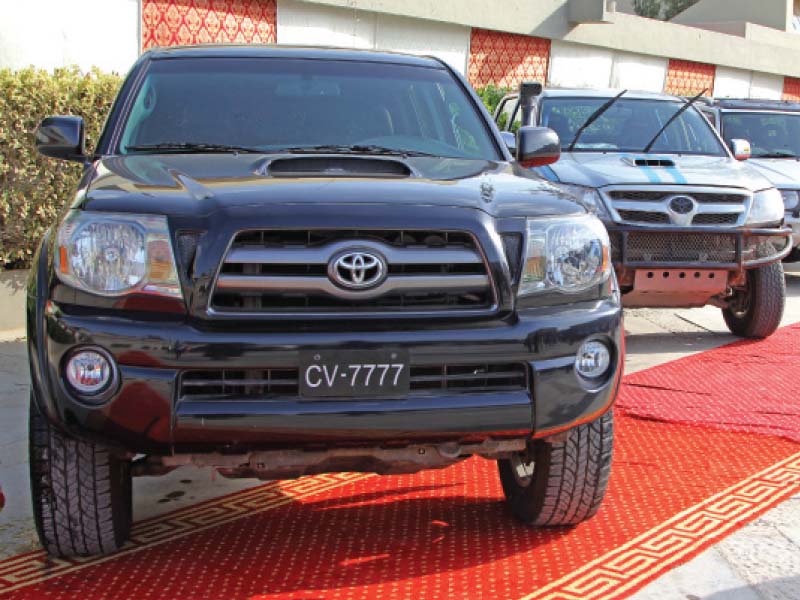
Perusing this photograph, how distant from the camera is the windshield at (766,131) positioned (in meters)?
11.6

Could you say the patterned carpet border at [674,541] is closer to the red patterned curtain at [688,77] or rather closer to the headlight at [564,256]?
the headlight at [564,256]

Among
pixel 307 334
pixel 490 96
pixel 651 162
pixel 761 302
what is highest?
pixel 490 96

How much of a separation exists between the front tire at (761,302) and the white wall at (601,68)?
501 inches

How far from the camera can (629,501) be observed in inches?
175

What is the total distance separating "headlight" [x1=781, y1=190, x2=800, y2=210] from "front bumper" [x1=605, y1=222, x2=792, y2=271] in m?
2.95

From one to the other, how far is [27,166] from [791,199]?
21.4 ft

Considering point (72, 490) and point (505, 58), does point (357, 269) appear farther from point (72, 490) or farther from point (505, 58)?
point (505, 58)

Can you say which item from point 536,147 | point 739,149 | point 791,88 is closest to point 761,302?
point 739,149

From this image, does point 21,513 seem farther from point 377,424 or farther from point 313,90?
point 313,90

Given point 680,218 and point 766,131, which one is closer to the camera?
point 680,218

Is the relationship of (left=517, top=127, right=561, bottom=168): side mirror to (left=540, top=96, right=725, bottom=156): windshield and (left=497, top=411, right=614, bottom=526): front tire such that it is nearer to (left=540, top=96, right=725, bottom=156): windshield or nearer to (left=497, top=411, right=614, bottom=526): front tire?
(left=497, top=411, right=614, bottom=526): front tire

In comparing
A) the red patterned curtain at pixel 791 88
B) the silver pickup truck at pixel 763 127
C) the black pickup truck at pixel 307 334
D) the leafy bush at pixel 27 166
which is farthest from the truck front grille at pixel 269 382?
the red patterned curtain at pixel 791 88

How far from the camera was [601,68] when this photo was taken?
23109 millimetres

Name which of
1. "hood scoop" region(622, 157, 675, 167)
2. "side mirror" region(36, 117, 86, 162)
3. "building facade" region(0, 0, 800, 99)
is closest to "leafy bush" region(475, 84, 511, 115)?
"building facade" region(0, 0, 800, 99)
